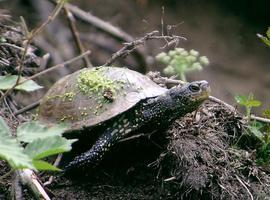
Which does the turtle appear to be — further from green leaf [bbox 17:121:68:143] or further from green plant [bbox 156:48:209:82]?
green leaf [bbox 17:121:68:143]

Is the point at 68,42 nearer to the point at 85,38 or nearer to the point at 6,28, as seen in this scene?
the point at 85,38

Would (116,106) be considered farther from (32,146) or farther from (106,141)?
(32,146)

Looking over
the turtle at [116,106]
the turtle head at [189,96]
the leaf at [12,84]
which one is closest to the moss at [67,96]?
the turtle at [116,106]

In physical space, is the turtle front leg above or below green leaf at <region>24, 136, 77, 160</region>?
below

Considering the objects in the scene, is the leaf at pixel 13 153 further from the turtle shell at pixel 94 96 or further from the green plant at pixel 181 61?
the green plant at pixel 181 61

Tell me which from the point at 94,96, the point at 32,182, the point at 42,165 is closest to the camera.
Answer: the point at 42,165

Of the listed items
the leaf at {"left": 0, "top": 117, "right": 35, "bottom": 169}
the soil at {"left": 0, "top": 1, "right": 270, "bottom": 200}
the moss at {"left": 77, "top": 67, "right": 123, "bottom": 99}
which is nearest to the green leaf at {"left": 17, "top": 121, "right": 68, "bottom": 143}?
the leaf at {"left": 0, "top": 117, "right": 35, "bottom": 169}

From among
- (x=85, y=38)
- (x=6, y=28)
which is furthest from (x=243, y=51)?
(x=6, y=28)

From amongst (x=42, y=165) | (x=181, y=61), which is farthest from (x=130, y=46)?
(x=42, y=165)
